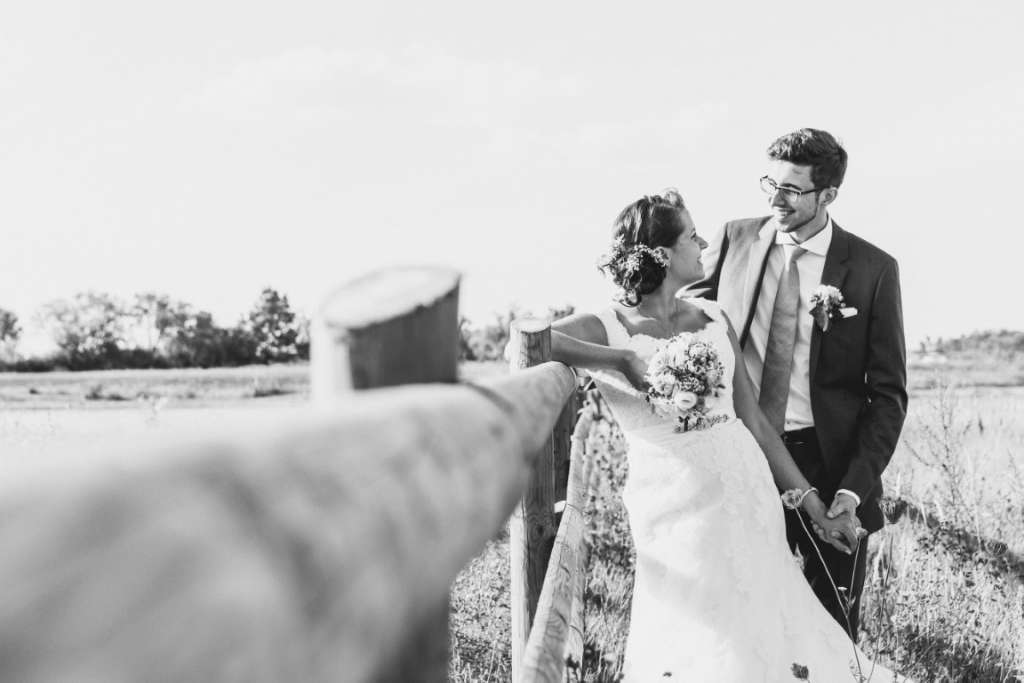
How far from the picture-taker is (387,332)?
0.80 m

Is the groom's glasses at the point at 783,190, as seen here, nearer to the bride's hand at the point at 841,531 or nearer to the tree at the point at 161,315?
the bride's hand at the point at 841,531

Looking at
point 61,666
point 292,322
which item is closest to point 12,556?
point 61,666

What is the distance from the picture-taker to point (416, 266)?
0.94 metres

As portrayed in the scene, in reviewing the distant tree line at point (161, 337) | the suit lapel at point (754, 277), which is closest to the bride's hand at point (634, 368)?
the suit lapel at point (754, 277)

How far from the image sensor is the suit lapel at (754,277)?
4.61m

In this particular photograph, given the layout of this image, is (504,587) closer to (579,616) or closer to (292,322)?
(579,616)

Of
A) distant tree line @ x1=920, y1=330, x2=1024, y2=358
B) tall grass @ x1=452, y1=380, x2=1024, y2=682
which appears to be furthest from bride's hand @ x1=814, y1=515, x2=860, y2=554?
distant tree line @ x1=920, y1=330, x2=1024, y2=358

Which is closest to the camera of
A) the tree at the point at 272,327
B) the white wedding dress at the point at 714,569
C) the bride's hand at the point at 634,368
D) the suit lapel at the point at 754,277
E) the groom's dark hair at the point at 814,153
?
the white wedding dress at the point at 714,569

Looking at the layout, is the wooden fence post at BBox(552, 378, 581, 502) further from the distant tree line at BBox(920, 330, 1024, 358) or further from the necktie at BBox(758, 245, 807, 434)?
the distant tree line at BBox(920, 330, 1024, 358)

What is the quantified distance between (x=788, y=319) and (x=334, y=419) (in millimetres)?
4244

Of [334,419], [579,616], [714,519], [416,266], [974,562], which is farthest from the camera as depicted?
[974,562]

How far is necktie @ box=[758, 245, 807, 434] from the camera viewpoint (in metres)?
4.50

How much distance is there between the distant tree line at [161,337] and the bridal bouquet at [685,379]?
5899 cm

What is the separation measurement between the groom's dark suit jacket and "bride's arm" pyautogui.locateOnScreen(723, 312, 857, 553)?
0.17 meters
